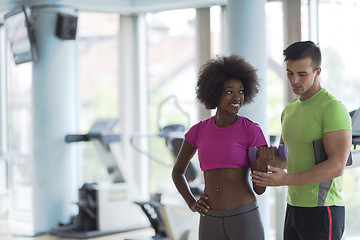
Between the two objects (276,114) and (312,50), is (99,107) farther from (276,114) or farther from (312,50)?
(312,50)

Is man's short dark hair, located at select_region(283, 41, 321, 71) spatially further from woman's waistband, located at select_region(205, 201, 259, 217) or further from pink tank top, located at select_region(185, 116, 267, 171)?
woman's waistband, located at select_region(205, 201, 259, 217)

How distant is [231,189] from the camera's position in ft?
7.10

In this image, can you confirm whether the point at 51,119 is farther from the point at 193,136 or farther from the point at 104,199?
the point at 193,136

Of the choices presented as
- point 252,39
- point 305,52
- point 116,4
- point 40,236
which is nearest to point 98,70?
point 116,4

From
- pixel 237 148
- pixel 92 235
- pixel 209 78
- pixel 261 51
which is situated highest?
pixel 261 51

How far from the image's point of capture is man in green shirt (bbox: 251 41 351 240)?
1948 mm

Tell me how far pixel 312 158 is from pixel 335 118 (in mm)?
193

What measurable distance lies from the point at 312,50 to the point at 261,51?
1.42 meters

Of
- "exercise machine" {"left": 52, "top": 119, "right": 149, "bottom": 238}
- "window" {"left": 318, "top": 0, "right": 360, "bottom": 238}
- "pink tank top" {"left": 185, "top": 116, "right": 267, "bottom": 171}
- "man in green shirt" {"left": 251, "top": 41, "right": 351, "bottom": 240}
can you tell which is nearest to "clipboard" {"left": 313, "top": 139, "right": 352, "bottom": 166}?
"man in green shirt" {"left": 251, "top": 41, "right": 351, "bottom": 240}

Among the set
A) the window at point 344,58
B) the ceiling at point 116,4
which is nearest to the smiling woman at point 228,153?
the window at point 344,58

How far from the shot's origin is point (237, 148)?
216cm

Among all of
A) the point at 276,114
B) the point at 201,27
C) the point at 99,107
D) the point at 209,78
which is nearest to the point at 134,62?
the point at 201,27

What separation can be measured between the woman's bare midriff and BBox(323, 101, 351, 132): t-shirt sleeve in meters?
0.41

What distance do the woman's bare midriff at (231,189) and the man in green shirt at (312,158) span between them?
0.54ft
